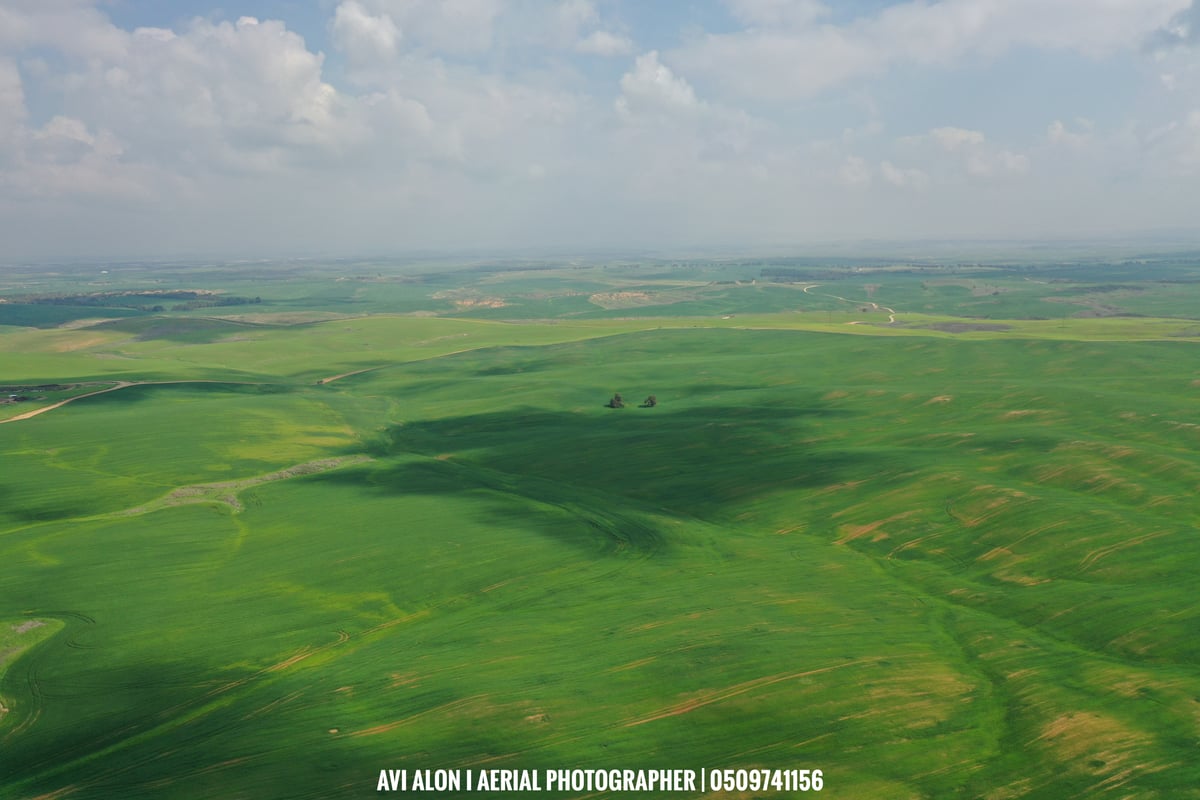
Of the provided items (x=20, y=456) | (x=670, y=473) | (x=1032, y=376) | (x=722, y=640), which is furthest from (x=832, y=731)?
(x=1032, y=376)

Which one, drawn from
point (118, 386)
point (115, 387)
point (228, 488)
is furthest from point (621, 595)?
point (118, 386)

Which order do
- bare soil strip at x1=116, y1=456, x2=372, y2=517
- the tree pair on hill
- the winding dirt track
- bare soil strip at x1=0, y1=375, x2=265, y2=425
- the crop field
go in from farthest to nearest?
bare soil strip at x1=0, y1=375, x2=265, y2=425
the tree pair on hill
the winding dirt track
bare soil strip at x1=116, y1=456, x2=372, y2=517
the crop field

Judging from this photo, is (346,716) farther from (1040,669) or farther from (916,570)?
(916,570)

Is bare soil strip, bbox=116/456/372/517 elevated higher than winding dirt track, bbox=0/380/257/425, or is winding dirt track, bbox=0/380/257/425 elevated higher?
winding dirt track, bbox=0/380/257/425

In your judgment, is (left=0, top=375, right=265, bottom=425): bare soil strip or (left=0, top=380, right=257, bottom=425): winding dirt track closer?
(left=0, top=380, right=257, bottom=425): winding dirt track

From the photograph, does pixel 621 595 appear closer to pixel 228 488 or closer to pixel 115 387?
pixel 228 488

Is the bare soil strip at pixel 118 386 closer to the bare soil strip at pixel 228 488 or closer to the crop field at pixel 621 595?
the crop field at pixel 621 595

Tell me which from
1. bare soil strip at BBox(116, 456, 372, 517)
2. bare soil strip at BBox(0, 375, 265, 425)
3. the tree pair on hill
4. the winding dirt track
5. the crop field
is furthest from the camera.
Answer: bare soil strip at BBox(0, 375, 265, 425)

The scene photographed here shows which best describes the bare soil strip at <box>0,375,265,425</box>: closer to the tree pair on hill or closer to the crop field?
the crop field

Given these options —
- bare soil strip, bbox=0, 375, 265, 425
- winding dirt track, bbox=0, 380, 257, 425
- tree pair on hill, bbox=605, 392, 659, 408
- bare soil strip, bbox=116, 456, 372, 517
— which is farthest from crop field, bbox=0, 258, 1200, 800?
tree pair on hill, bbox=605, 392, 659, 408

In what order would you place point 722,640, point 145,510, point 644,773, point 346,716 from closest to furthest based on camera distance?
point 644,773
point 346,716
point 722,640
point 145,510
